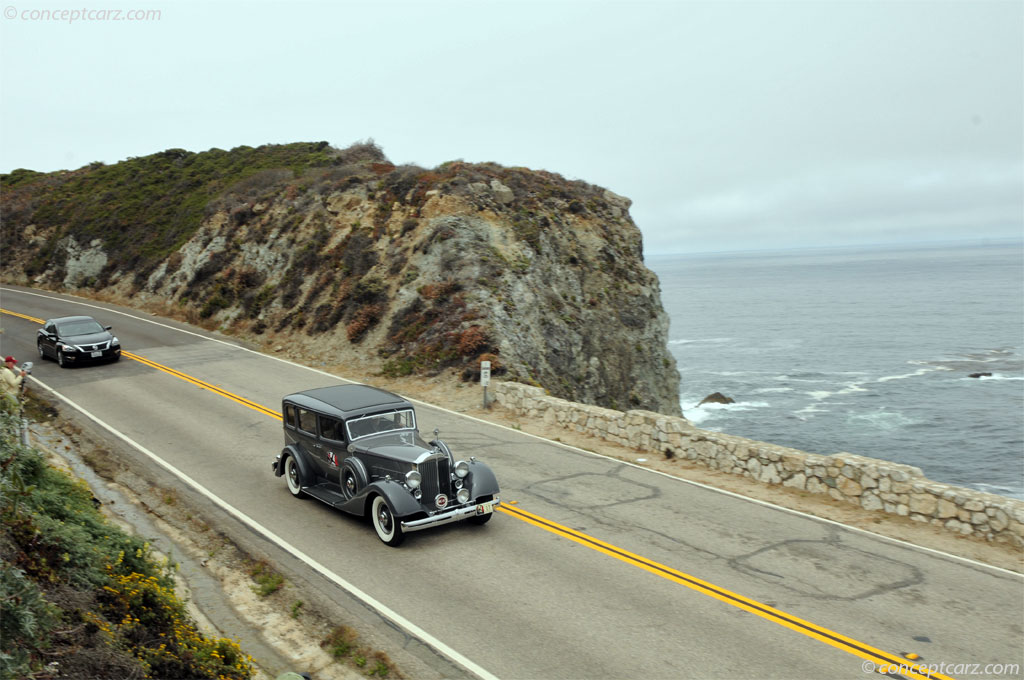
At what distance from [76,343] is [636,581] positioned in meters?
21.3

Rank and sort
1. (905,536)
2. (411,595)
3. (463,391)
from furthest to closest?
(463,391), (905,536), (411,595)

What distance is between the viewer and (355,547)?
10.3m

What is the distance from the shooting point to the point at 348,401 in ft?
38.4

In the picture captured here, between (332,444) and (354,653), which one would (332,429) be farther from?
(354,653)

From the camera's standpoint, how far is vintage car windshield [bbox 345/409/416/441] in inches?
437

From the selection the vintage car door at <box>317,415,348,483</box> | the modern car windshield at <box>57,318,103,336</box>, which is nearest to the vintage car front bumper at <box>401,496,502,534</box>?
the vintage car door at <box>317,415,348,483</box>

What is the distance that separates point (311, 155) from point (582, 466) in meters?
42.7

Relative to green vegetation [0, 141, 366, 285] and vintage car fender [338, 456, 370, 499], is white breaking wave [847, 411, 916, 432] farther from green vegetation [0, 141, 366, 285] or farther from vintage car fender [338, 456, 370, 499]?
vintage car fender [338, 456, 370, 499]

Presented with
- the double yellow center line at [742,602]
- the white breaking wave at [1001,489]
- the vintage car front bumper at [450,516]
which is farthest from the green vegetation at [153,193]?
the white breaking wave at [1001,489]

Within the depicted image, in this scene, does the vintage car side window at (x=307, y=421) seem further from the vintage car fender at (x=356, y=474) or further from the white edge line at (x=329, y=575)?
the white edge line at (x=329, y=575)

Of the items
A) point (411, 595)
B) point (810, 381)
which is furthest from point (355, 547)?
point (810, 381)

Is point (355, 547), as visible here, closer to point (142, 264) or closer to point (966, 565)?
point (966, 565)

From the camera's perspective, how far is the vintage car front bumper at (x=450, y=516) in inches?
391

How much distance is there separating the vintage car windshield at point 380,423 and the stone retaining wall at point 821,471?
632 cm
